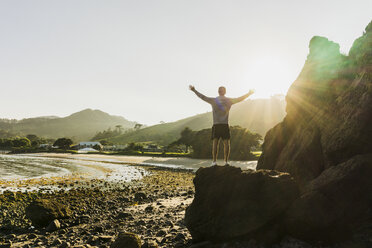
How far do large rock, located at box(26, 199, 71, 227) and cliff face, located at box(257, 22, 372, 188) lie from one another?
1260cm

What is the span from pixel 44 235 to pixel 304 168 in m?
12.9

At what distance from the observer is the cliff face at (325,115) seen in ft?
32.4

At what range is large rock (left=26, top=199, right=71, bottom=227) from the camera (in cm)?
1247

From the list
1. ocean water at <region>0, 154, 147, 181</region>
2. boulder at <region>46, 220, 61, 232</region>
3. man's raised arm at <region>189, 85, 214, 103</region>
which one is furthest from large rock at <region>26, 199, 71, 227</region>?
ocean water at <region>0, 154, 147, 181</region>

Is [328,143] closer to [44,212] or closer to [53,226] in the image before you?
[53,226]

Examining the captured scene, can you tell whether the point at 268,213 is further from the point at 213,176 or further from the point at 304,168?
the point at 304,168

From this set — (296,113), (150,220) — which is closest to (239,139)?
(296,113)

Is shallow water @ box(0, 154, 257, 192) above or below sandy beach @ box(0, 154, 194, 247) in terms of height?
below

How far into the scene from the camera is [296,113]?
15531 millimetres

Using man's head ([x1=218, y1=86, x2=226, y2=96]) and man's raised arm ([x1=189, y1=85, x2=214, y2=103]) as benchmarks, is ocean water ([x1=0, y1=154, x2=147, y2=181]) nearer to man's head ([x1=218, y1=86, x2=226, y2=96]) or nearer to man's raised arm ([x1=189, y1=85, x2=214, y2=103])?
man's raised arm ([x1=189, y1=85, x2=214, y2=103])

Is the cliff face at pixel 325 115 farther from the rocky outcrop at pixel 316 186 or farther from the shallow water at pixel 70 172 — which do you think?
the shallow water at pixel 70 172

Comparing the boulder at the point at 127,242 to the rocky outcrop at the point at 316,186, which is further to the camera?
the boulder at the point at 127,242

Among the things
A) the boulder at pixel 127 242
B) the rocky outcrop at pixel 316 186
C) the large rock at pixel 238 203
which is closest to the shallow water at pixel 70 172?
the boulder at pixel 127 242

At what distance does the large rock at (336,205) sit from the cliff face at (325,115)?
1.26 meters
